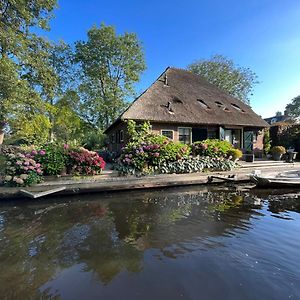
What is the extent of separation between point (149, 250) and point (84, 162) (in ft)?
20.6

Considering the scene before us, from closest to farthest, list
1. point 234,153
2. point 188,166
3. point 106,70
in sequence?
point 188,166 → point 234,153 → point 106,70

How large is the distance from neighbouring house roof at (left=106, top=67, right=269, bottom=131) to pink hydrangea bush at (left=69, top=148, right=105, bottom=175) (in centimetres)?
432

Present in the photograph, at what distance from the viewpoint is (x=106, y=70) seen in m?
26.4

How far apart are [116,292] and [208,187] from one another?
805cm

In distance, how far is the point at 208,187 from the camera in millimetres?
10805

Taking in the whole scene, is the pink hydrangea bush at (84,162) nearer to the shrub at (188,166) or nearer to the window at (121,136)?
the shrub at (188,166)

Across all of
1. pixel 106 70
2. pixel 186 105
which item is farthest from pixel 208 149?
pixel 106 70

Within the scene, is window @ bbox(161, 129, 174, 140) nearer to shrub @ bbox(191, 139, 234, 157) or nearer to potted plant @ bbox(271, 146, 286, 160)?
shrub @ bbox(191, 139, 234, 157)

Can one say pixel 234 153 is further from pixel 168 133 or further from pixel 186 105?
pixel 186 105

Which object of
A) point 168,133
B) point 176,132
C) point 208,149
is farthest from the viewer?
point 176,132

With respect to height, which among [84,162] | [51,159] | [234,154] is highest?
[234,154]

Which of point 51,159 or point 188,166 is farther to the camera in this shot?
point 188,166

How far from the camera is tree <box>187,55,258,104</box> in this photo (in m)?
29.2

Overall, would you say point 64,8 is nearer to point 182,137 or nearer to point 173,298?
point 182,137
